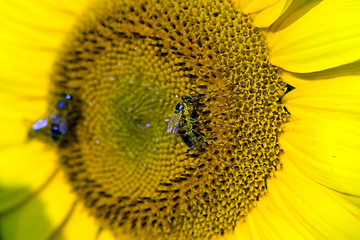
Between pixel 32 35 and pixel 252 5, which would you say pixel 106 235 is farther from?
pixel 252 5

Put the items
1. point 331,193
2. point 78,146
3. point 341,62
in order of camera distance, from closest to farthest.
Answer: point 341,62 → point 331,193 → point 78,146

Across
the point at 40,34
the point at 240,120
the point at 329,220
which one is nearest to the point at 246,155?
the point at 240,120

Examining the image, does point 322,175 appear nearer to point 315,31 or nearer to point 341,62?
point 341,62

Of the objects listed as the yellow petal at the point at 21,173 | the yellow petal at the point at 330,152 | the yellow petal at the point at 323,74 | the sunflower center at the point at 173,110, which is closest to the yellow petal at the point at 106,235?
the sunflower center at the point at 173,110

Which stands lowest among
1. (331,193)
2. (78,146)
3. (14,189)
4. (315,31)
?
(331,193)

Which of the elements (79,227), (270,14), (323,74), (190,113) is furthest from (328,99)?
(79,227)

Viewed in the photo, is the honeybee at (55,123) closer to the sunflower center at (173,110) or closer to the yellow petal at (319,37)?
the sunflower center at (173,110)
